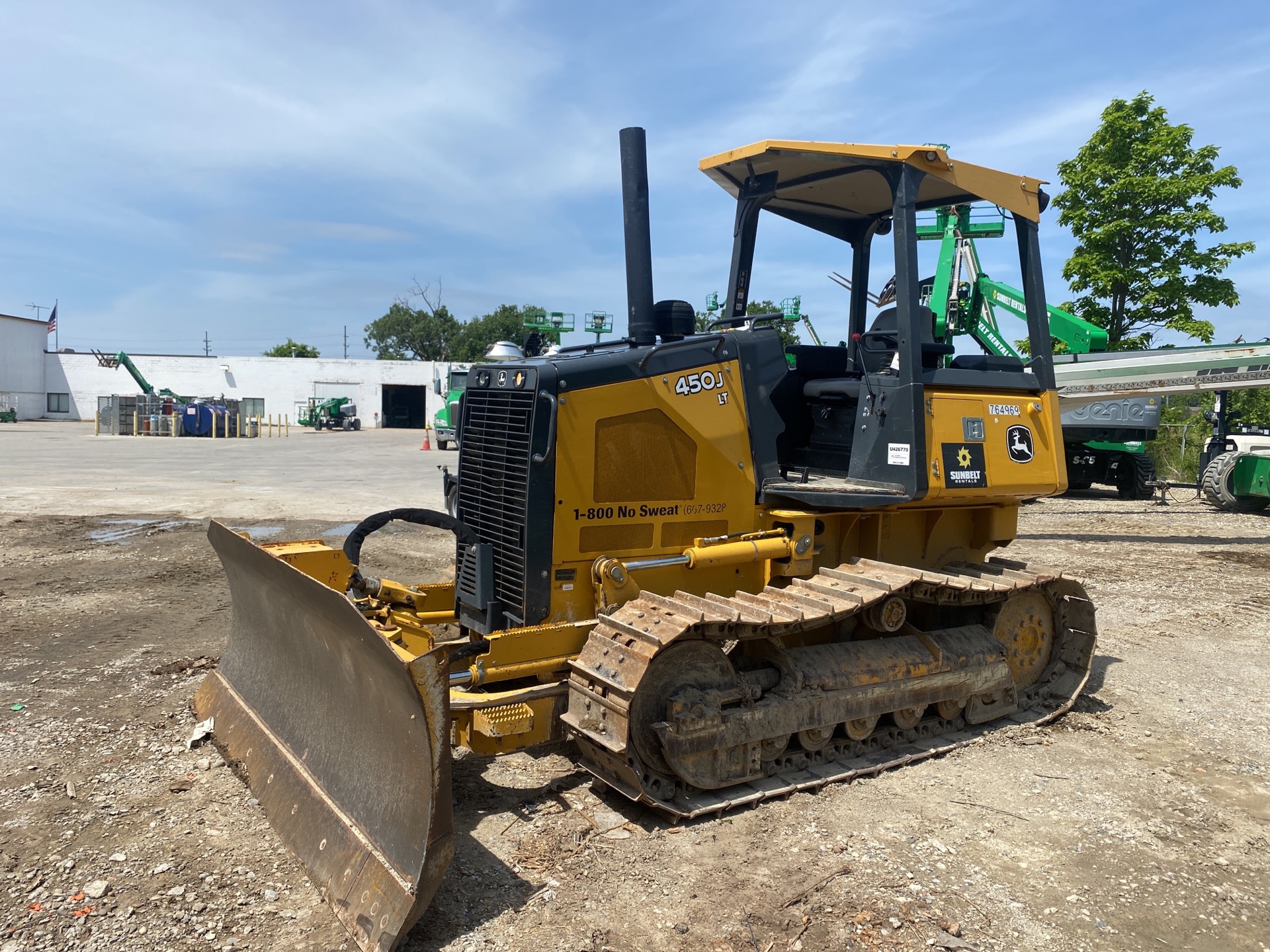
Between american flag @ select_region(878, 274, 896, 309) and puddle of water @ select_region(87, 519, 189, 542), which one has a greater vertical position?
american flag @ select_region(878, 274, 896, 309)

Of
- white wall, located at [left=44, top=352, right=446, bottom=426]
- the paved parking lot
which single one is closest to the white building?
white wall, located at [left=44, top=352, right=446, bottom=426]

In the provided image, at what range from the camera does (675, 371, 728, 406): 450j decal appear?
499 cm

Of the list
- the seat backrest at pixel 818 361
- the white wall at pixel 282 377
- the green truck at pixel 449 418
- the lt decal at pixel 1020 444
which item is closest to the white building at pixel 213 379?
the white wall at pixel 282 377

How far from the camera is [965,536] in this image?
6305 millimetres

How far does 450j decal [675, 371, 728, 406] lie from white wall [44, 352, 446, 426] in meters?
54.4

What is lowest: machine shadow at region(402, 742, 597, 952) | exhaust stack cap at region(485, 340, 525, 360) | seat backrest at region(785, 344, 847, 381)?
machine shadow at region(402, 742, 597, 952)

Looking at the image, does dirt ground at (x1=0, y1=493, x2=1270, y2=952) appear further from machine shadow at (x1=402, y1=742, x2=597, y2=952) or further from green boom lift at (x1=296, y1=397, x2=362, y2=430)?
green boom lift at (x1=296, y1=397, x2=362, y2=430)

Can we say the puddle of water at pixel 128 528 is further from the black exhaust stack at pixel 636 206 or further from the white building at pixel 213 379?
the white building at pixel 213 379

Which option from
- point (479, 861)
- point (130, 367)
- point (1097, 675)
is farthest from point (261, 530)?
point (130, 367)

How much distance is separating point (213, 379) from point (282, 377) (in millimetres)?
4417

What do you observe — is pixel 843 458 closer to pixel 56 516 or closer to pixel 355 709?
pixel 355 709

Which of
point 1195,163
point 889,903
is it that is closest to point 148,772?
point 889,903

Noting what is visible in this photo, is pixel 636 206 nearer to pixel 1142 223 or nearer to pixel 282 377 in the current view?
pixel 1142 223

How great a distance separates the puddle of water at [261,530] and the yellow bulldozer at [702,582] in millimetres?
6632
